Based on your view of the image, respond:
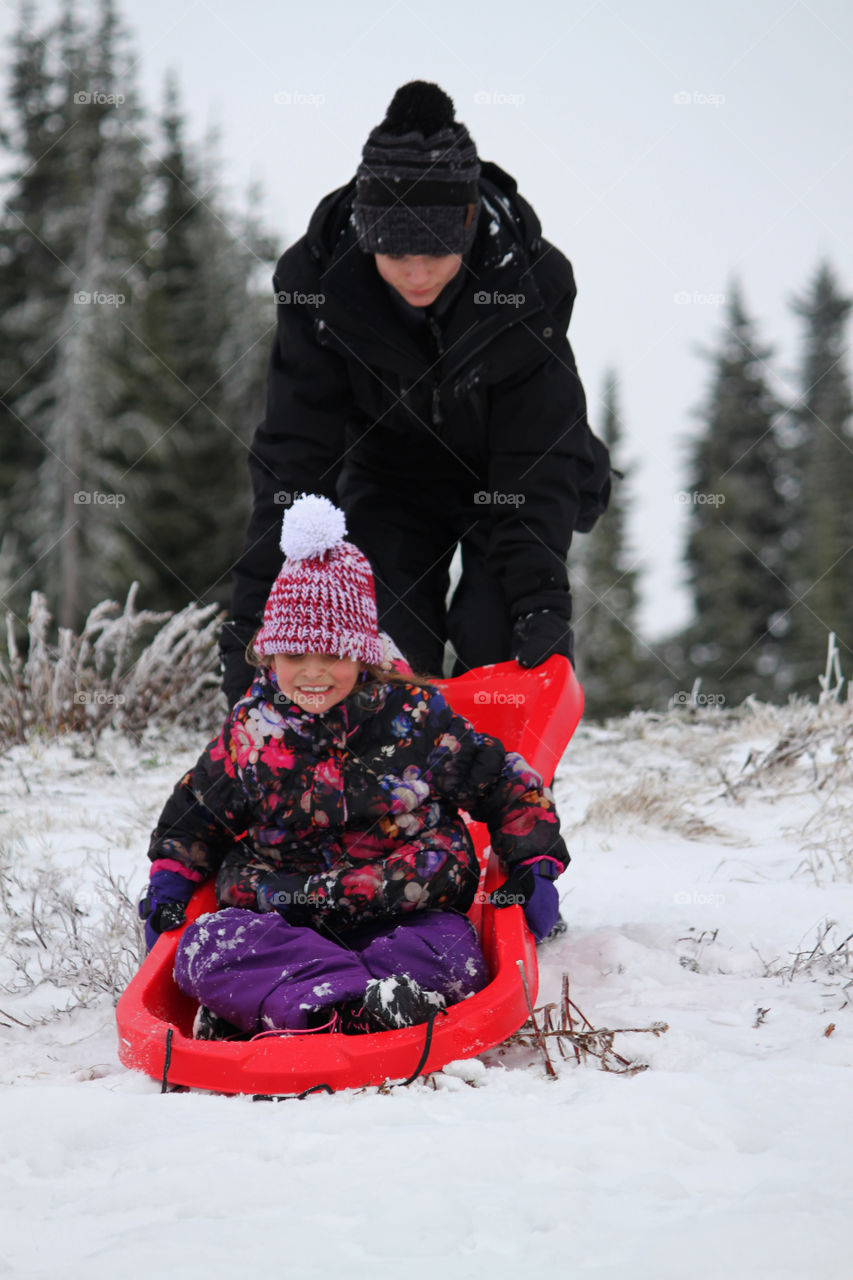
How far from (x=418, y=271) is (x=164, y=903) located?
54.1 inches

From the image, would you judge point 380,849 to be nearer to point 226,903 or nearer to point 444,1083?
point 226,903

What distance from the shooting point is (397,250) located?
2.30 meters

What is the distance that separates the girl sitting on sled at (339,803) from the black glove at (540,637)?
1.12ft

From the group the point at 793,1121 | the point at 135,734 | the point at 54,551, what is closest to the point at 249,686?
the point at 793,1121

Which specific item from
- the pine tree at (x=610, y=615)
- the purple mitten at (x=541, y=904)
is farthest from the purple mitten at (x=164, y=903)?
the pine tree at (x=610, y=615)

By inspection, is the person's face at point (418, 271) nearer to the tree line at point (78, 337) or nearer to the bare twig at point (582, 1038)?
the bare twig at point (582, 1038)

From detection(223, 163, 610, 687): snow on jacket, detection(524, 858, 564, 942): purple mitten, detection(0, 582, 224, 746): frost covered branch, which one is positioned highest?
detection(223, 163, 610, 687): snow on jacket

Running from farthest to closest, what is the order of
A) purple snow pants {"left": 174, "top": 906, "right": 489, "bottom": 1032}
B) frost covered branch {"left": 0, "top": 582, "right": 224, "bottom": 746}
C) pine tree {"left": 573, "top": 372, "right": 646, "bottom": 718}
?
pine tree {"left": 573, "top": 372, "right": 646, "bottom": 718}
frost covered branch {"left": 0, "top": 582, "right": 224, "bottom": 746}
purple snow pants {"left": 174, "top": 906, "right": 489, "bottom": 1032}

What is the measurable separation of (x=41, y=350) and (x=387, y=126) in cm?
1517

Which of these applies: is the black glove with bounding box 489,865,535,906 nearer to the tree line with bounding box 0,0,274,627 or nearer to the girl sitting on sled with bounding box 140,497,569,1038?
the girl sitting on sled with bounding box 140,497,569,1038

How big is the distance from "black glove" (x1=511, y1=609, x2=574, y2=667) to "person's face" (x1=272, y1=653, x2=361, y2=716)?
0.53 m

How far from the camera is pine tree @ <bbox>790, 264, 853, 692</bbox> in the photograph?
22.0 meters

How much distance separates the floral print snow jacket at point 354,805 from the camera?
2146mm

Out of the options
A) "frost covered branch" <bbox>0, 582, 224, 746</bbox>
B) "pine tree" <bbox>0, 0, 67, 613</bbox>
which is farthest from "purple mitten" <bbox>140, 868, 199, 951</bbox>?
"pine tree" <bbox>0, 0, 67, 613</bbox>
